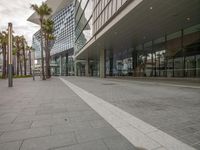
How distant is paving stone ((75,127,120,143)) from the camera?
3436mm

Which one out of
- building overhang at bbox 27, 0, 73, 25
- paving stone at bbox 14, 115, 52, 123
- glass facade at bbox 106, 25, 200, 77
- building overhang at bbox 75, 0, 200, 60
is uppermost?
building overhang at bbox 27, 0, 73, 25

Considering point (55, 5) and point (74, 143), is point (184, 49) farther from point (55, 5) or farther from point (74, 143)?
point (55, 5)

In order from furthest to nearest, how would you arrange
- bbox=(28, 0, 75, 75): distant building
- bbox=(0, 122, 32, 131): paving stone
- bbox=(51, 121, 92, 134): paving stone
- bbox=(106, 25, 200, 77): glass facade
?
1. bbox=(28, 0, 75, 75): distant building
2. bbox=(106, 25, 200, 77): glass facade
3. bbox=(0, 122, 32, 131): paving stone
4. bbox=(51, 121, 92, 134): paving stone

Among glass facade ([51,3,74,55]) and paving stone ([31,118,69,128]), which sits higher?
glass facade ([51,3,74,55])

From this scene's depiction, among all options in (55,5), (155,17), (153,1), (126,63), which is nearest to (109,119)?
(153,1)

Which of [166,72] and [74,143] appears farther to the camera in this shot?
[166,72]

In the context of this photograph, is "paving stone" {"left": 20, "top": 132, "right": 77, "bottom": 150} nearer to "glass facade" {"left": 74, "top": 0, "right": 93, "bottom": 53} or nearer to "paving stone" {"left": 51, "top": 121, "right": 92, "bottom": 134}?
"paving stone" {"left": 51, "top": 121, "right": 92, "bottom": 134}

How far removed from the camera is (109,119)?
15.6 ft

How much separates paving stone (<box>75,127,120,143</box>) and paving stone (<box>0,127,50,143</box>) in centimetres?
72

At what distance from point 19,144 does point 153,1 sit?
1233cm

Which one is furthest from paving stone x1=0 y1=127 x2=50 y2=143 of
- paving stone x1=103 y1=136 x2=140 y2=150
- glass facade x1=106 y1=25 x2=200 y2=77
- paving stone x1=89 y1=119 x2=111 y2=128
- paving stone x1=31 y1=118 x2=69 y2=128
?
glass facade x1=106 y1=25 x2=200 y2=77

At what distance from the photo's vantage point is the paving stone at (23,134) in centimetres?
348

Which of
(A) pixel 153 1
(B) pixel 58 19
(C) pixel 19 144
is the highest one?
(B) pixel 58 19

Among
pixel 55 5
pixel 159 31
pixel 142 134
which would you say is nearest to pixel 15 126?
pixel 142 134
